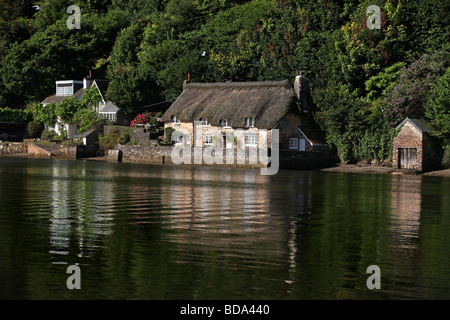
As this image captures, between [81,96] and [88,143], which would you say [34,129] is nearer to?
[81,96]

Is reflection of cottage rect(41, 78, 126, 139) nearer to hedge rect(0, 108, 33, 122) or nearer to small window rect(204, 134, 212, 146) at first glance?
hedge rect(0, 108, 33, 122)

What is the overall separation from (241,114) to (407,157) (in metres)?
17.2

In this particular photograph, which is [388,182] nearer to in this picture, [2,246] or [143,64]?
[2,246]

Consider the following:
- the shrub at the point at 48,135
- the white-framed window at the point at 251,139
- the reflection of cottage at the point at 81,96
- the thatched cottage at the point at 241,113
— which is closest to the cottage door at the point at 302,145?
the thatched cottage at the point at 241,113

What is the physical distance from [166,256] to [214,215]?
26.0ft

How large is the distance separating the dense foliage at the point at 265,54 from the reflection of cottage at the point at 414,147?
119cm

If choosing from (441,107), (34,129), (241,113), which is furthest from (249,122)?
(34,129)

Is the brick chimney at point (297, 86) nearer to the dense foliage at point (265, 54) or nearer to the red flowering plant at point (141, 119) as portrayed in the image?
the dense foliage at point (265, 54)

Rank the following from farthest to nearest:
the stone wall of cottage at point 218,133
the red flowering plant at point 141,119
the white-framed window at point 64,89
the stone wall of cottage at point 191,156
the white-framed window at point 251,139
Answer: the white-framed window at point 64,89 < the red flowering plant at point 141,119 < the white-framed window at point 251,139 < the stone wall of cottage at point 218,133 < the stone wall of cottage at point 191,156

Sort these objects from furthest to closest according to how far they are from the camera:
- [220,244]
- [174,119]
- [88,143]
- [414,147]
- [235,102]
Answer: [88,143] → [174,119] → [235,102] → [414,147] → [220,244]

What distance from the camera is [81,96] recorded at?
86.7m

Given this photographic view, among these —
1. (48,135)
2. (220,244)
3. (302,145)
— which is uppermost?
(48,135)

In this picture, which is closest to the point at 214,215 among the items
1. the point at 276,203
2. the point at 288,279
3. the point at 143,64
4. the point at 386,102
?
the point at 276,203

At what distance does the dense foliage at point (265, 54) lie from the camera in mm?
57375
